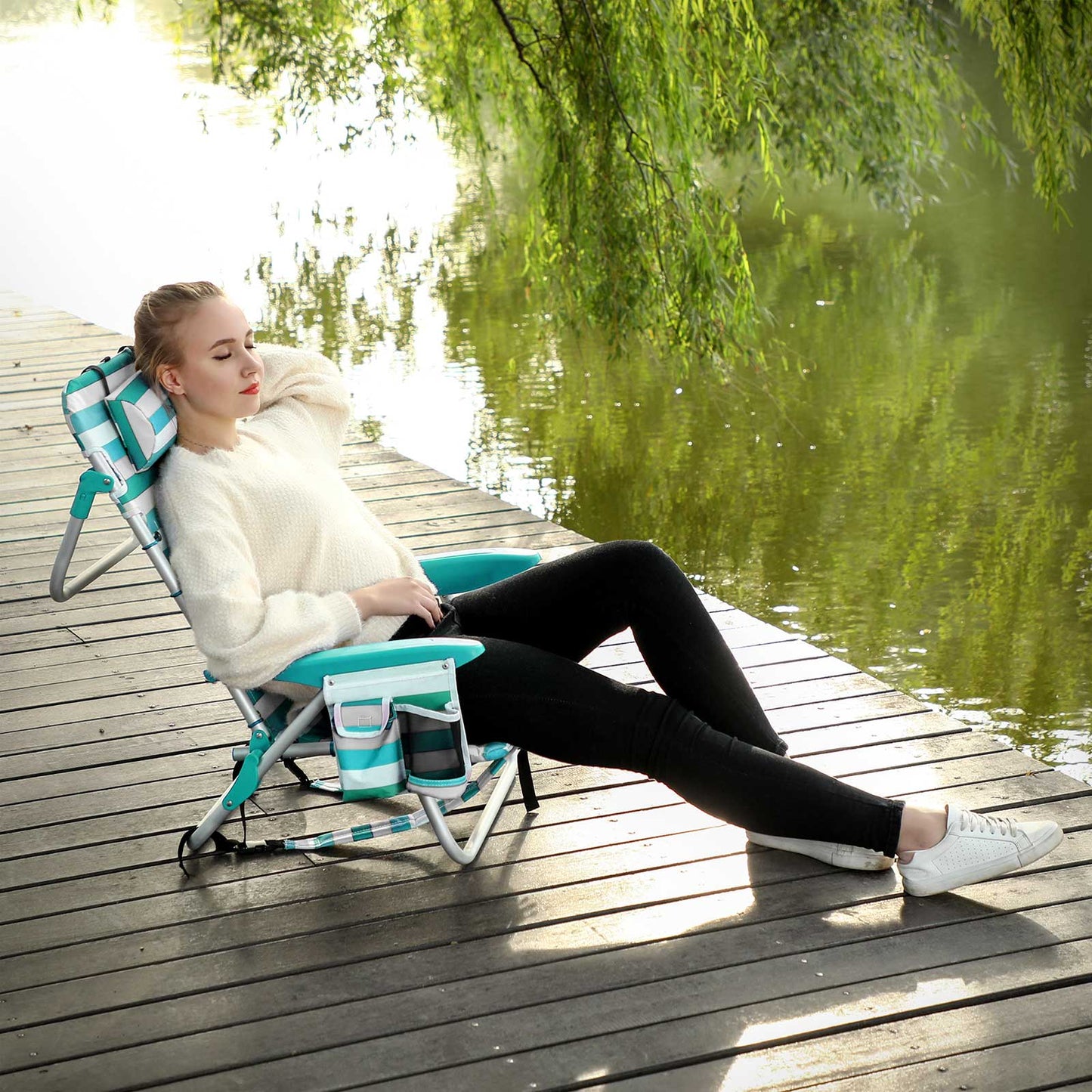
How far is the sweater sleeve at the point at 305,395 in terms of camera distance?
2480 millimetres

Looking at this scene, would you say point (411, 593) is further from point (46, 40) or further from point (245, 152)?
point (46, 40)

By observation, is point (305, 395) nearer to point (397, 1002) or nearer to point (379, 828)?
point (379, 828)

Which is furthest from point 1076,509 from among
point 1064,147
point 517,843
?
point 517,843

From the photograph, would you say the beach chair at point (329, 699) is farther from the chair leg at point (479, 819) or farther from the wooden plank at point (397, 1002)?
the wooden plank at point (397, 1002)

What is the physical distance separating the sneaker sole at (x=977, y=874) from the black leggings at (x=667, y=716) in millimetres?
66

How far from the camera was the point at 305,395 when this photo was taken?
2.50 meters

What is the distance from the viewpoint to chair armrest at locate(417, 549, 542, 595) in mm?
2527

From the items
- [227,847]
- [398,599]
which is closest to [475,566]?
[398,599]

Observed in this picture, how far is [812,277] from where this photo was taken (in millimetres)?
8641

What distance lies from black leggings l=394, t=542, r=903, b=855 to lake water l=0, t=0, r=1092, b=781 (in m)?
1.77

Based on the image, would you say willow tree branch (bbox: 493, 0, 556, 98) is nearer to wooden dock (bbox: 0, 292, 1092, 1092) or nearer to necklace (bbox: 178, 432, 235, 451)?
wooden dock (bbox: 0, 292, 1092, 1092)

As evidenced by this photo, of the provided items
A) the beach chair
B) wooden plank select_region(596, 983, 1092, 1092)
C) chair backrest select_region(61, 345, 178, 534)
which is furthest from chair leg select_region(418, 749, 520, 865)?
chair backrest select_region(61, 345, 178, 534)

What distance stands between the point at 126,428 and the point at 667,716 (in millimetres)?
946

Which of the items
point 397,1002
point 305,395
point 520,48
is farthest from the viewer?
point 520,48
